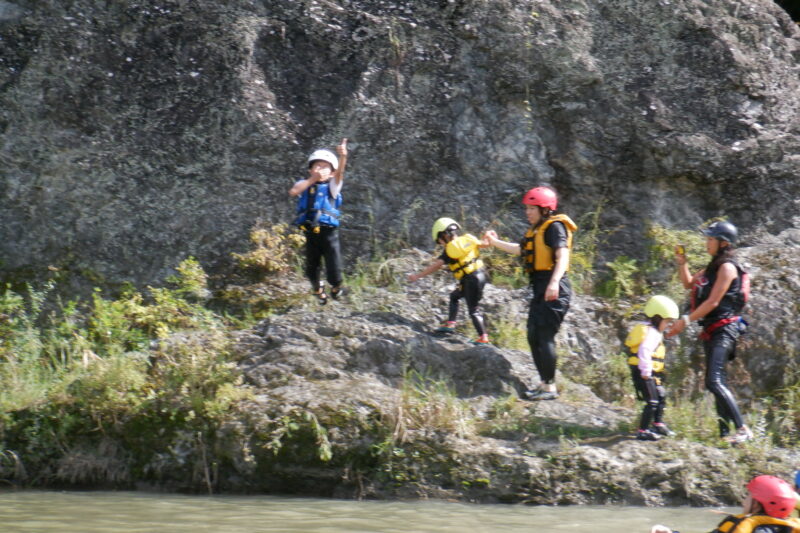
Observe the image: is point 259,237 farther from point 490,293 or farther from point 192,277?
point 490,293

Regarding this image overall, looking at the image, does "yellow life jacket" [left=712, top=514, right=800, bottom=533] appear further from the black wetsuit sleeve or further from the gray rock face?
the gray rock face

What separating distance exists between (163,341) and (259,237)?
2.34 metres

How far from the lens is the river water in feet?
21.2

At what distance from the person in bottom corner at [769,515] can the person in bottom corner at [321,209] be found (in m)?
4.92

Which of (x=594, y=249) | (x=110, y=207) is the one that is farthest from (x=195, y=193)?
(x=594, y=249)

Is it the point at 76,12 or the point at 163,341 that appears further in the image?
the point at 76,12

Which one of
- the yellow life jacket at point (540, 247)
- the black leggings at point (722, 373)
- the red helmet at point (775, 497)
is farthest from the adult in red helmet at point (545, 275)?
the red helmet at point (775, 497)

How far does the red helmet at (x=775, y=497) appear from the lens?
5519 millimetres

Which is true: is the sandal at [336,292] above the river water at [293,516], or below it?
above

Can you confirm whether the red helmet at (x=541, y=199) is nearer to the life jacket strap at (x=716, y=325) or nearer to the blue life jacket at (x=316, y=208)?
the life jacket strap at (x=716, y=325)

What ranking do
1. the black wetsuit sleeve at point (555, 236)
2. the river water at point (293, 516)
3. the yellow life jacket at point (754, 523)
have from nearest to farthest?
1. the yellow life jacket at point (754, 523)
2. the river water at point (293, 516)
3. the black wetsuit sleeve at point (555, 236)

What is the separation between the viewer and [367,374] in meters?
8.60

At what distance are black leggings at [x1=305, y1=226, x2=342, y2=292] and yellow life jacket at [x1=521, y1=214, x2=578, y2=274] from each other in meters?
2.06

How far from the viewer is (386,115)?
11477mm
